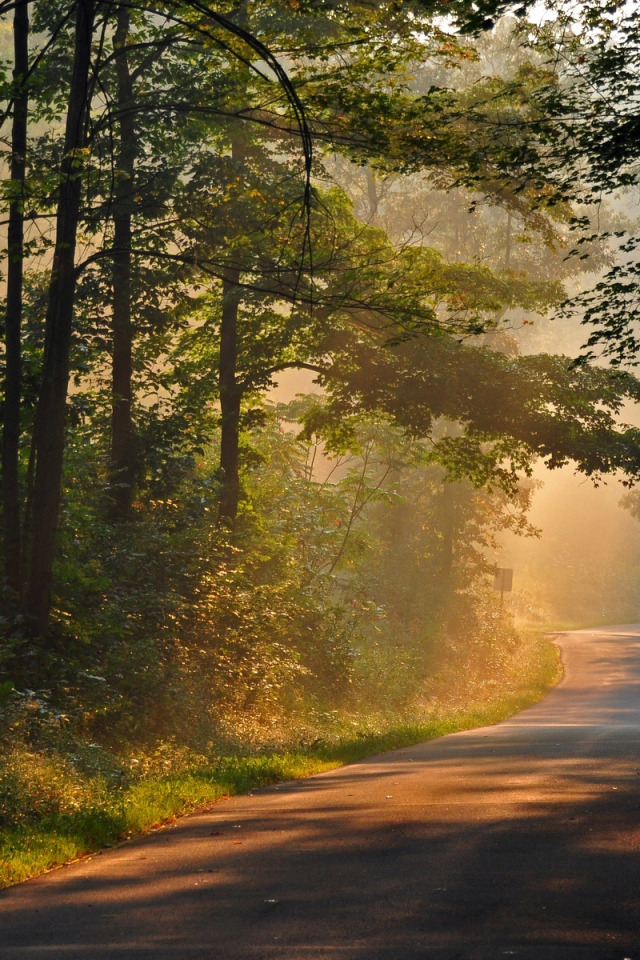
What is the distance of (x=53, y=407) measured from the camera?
1477 cm

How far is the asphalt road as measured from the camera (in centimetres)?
550

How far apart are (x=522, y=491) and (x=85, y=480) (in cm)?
2570

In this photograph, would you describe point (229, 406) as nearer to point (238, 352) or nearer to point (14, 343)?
point (238, 352)

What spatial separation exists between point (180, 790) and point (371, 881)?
439cm

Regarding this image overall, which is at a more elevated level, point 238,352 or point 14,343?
point 238,352

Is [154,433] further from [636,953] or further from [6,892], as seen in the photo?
[636,953]

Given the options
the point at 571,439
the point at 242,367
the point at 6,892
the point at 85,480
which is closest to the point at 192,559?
the point at 85,480

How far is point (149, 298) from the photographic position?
21.1 meters

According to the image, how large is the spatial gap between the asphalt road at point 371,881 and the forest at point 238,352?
4.04 feet

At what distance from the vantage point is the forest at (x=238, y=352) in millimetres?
12766

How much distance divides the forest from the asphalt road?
123 centimetres

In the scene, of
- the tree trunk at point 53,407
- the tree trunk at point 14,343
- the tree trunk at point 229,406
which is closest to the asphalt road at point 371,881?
the tree trunk at point 53,407

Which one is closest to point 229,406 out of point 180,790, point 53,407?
point 53,407

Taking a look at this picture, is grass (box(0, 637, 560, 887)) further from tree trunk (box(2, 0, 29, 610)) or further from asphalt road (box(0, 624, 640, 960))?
tree trunk (box(2, 0, 29, 610))
